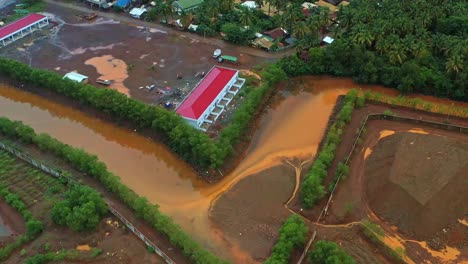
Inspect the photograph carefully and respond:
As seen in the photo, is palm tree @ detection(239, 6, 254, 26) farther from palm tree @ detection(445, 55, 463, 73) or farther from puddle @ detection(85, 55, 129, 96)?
palm tree @ detection(445, 55, 463, 73)

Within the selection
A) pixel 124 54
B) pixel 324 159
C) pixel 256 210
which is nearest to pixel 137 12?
pixel 124 54

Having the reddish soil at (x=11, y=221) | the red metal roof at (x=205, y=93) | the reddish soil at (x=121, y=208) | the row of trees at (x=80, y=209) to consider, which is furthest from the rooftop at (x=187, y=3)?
the reddish soil at (x=11, y=221)

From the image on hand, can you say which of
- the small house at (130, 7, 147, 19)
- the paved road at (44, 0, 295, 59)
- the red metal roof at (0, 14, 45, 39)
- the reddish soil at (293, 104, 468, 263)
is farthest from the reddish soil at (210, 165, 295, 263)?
the red metal roof at (0, 14, 45, 39)

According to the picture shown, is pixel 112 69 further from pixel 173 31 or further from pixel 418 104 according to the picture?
pixel 418 104

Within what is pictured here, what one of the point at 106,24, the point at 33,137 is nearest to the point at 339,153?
the point at 33,137

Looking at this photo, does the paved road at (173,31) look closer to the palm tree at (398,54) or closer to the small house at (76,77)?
the palm tree at (398,54)

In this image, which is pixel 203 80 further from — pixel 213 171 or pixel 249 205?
pixel 249 205

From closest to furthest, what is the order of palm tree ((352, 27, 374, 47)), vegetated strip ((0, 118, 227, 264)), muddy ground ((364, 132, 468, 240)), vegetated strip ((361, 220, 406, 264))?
1. vegetated strip ((0, 118, 227, 264))
2. vegetated strip ((361, 220, 406, 264))
3. muddy ground ((364, 132, 468, 240))
4. palm tree ((352, 27, 374, 47))
